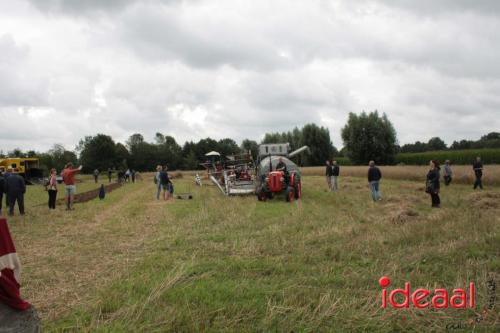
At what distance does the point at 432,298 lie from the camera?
440 cm

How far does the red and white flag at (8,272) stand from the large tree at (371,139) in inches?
2204

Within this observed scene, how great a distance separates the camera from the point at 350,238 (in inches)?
308

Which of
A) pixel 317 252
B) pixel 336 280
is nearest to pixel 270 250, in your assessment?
pixel 317 252

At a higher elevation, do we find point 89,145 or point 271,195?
point 89,145

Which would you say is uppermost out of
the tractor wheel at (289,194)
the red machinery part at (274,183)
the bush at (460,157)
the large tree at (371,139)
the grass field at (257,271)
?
the large tree at (371,139)

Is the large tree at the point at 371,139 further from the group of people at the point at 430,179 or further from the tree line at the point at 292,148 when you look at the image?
the group of people at the point at 430,179

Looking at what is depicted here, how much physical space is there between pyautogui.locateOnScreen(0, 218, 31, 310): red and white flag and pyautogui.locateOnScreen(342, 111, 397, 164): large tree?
56.0m

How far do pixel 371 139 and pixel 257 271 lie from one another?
175 feet

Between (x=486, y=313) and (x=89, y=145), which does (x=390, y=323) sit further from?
(x=89, y=145)

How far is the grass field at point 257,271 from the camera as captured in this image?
405cm

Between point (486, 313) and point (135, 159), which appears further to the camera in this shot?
point (135, 159)

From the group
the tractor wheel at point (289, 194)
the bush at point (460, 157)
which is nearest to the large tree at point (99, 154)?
the bush at point (460, 157)

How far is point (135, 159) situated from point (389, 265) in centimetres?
9087

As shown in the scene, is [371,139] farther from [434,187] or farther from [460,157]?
[434,187]
